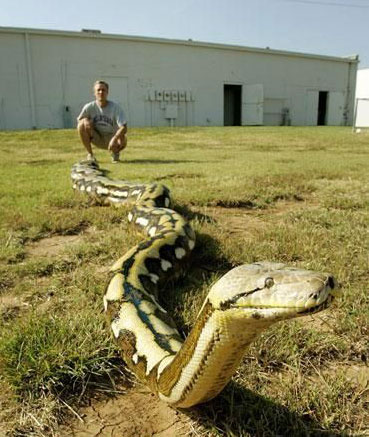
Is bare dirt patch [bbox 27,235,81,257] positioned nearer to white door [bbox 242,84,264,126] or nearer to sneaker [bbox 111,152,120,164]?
sneaker [bbox 111,152,120,164]

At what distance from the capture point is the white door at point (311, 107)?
39969mm

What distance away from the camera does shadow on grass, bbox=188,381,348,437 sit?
1.84 meters

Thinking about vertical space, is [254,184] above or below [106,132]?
below

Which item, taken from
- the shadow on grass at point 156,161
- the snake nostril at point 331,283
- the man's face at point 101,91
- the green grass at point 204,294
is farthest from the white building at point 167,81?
the snake nostril at point 331,283

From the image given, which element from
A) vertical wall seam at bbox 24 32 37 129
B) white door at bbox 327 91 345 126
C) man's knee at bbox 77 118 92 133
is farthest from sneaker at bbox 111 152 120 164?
white door at bbox 327 91 345 126

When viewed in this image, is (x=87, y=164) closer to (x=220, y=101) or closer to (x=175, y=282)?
(x=175, y=282)

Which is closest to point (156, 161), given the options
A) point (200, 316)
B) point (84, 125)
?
point (84, 125)

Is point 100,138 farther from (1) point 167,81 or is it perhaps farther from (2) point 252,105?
(2) point 252,105

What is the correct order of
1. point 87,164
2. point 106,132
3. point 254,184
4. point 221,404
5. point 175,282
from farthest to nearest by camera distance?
1. point 106,132
2. point 87,164
3. point 254,184
4. point 175,282
5. point 221,404

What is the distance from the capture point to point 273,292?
1499 millimetres

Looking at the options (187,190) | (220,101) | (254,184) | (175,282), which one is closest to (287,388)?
(175,282)

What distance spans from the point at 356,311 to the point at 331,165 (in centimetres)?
760

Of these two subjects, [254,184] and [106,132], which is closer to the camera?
[254,184]

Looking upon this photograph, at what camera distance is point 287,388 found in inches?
81.2
